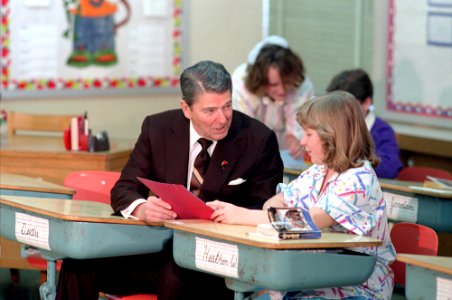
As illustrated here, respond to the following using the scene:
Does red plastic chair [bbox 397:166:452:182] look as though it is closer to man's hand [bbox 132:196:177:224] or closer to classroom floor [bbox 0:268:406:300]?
classroom floor [bbox 0:268:406:300]

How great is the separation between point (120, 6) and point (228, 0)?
0.91 metres

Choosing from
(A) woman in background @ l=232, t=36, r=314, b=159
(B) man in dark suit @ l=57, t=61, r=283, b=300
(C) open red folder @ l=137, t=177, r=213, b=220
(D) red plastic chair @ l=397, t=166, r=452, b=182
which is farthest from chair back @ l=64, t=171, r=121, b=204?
(D) red plastic chair @ l=397, t=166, r=452, b=182

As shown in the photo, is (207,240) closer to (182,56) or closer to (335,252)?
(335,252)

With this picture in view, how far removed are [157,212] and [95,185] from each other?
1.15 meters

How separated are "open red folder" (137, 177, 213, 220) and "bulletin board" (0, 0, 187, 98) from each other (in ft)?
13.1

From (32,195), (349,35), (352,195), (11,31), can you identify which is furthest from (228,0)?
(352,195)

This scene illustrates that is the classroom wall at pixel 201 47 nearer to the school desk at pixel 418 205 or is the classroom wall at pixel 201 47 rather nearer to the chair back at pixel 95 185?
the chair back at pixel 95 185

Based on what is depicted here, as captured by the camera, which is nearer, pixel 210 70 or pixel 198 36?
pixel 210 70

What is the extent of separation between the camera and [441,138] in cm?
768

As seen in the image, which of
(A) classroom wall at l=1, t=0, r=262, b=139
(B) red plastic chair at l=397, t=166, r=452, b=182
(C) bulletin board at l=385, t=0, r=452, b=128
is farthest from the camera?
(A) classroom wall at l=1, t=0, r=262, b=139

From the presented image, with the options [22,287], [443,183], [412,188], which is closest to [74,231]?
[412,188]

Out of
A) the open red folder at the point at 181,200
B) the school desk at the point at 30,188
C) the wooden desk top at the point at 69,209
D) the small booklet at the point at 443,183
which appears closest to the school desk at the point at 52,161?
the school desk at the point at 30,188

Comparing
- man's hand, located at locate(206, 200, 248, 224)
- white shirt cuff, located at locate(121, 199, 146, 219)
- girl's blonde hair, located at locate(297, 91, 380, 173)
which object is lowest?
white shirt cuff, located at locate(121, 199, 146, 219)

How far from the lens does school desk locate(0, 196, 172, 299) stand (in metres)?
4.66
